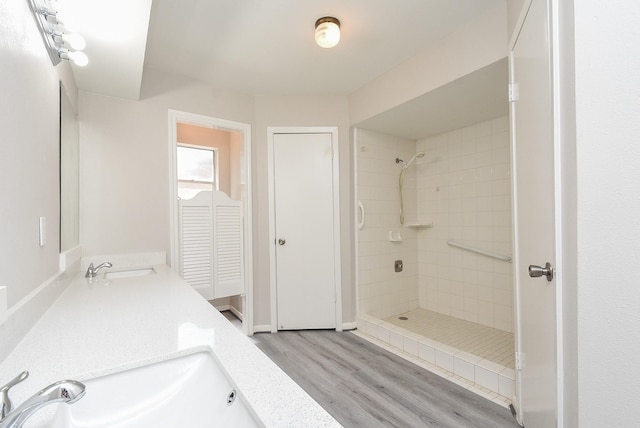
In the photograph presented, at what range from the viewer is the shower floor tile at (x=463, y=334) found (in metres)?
2.24

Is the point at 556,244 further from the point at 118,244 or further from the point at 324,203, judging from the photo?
the point at 118,244

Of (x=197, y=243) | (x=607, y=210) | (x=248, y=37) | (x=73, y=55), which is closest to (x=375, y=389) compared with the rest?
(x=607, y=210)

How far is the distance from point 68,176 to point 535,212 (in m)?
2.42

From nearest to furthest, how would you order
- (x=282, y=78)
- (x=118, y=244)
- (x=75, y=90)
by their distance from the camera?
(x=75, y=90), (x=118, y=244), (x=282, y=78)

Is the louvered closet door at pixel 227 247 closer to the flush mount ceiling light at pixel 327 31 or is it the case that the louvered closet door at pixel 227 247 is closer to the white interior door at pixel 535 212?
the flush mount ceiling light at pixel 327 31

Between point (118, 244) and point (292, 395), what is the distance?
217 cm

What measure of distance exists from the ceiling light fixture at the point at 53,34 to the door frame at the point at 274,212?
1702 mm

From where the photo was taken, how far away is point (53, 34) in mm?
1178

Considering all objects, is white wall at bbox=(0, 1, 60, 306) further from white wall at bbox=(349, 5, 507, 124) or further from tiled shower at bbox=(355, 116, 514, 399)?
tiled shower at bbox=(355, 116, 514, 399)

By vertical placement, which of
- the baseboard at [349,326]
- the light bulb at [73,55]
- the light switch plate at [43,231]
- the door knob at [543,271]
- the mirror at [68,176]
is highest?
the light bulb at [73,55]

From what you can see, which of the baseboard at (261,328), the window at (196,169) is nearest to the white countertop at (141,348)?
the baseboard at (261,328)

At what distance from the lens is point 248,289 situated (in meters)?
2.81

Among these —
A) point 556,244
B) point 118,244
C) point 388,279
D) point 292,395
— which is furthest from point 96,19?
point 388,279

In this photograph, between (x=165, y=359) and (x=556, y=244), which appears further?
(x=556, y=244)
